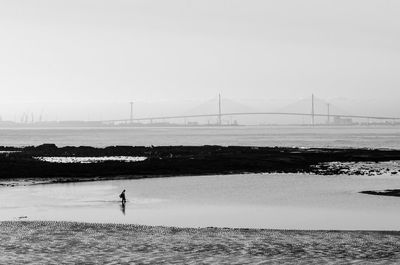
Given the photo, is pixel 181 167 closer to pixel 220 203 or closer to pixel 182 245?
pixel 220 203

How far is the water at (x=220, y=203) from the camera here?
24.9 m

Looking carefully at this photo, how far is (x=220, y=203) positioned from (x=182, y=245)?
41.5ft

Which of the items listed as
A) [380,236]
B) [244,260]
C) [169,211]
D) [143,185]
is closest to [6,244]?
[244,260]

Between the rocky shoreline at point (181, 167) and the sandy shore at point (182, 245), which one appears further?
the rocky shoreline at point (181, 167)

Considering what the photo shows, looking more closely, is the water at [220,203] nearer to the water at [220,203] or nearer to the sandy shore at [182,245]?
the water at [220,203]

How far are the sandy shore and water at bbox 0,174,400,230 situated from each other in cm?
291

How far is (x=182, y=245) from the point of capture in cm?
1838

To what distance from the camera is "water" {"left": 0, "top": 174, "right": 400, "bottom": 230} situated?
24938 millimetres

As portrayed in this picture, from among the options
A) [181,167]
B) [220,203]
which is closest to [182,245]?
[220,203]

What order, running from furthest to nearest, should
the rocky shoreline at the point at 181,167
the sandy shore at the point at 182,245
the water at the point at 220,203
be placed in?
the rocky shoreline at the point at 181,167 → the water at the point at 220,203 → the sandy shore at the point at 182,245

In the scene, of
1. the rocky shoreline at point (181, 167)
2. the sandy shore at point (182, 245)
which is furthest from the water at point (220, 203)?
the rocky shoreline at point (181, 167)

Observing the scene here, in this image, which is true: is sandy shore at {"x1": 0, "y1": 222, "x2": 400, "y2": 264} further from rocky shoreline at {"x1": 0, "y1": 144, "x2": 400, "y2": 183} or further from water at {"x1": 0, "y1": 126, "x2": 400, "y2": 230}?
rocky shoreline at {"x1": 0, "y1": 144, "x2": 400, "y2": 183}

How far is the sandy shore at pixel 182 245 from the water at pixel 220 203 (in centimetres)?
291

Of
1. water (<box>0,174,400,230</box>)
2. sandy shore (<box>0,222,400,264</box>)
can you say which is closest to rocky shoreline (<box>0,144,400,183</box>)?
water (<box>0,174,400,230</box>)
